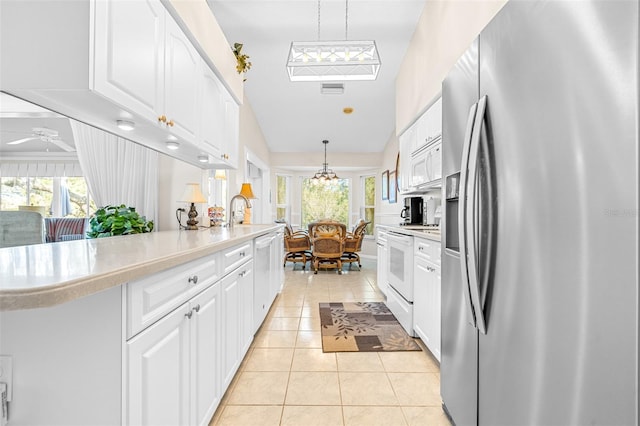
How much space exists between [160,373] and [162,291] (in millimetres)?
258

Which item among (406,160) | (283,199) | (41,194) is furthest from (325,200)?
(41,194)

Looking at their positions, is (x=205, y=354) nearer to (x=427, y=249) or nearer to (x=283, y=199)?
(x=427, y=249)

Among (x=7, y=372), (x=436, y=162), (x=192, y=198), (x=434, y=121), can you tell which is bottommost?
(x=7, y=372)

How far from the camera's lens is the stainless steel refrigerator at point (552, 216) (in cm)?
64

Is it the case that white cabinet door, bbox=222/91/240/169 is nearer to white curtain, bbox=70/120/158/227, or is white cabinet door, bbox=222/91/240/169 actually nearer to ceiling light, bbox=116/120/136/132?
white curtain, bbox=70/120/158/227

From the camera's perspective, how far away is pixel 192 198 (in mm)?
2666

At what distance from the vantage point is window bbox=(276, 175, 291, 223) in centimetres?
798

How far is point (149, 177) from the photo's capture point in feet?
8.80

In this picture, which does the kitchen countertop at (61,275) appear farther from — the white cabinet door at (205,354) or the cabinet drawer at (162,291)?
the white cabinet door at (205,354)

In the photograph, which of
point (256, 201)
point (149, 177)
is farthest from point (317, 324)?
point (256, 201)

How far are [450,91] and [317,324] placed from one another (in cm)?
237

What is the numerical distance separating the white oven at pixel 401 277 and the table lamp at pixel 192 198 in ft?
6.08

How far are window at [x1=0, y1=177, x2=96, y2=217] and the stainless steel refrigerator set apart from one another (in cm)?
474

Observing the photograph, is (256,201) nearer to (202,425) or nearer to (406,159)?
(406,159)
